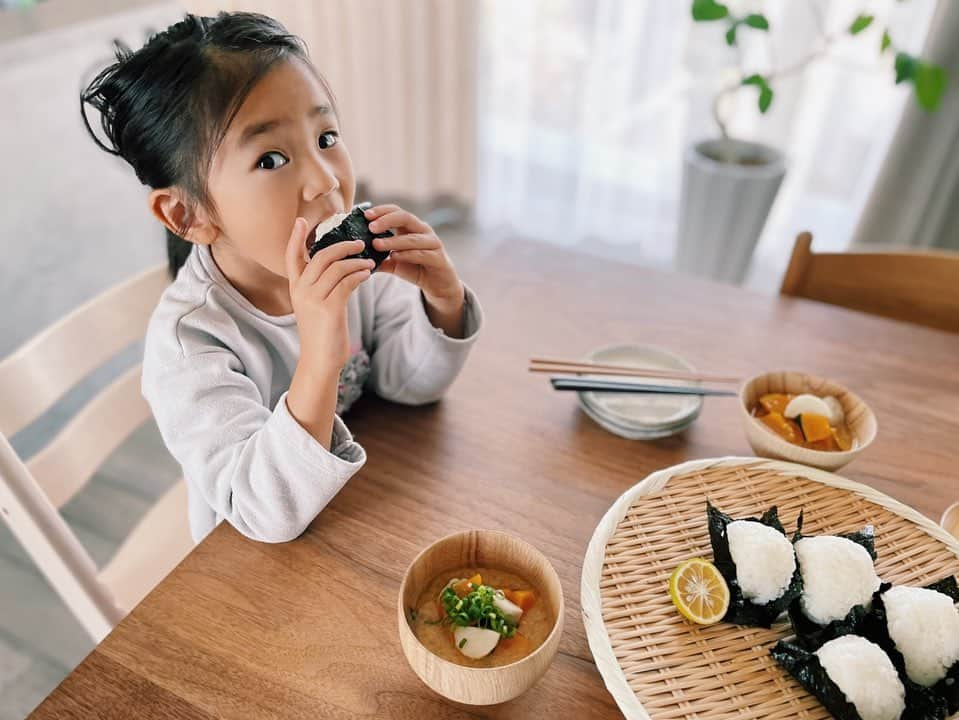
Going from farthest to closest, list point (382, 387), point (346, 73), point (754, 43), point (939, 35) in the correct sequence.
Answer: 1. point (346, 73)
2. point (754, 43)
3. point (939, 35)
4. point (382, 387)

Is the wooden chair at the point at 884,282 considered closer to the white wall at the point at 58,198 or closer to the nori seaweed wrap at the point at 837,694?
the nori seaweed wrap at the point at 837,694

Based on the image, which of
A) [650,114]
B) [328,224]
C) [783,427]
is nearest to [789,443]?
[783,427]

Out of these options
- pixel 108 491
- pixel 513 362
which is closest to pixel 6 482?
pixel 513 362

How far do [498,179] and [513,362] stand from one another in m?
2.22

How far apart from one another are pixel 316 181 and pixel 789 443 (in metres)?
0.70

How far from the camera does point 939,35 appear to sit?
221 centimetres

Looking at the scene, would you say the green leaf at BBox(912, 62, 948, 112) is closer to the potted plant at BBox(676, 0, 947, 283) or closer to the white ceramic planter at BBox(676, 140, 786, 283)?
the potted plant at BBox(676, 0, 947, 283)

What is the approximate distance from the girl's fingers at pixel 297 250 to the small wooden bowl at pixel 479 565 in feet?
1.19

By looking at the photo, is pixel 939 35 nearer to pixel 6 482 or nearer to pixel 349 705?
pixel 349 705

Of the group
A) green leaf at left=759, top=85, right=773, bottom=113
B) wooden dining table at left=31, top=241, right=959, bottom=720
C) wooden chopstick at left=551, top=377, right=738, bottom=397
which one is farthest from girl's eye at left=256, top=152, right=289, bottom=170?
green leaf at left=759, top=85, right=773, bottom=113

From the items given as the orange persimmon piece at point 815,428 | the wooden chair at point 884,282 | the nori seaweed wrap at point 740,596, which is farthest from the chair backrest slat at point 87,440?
the wooden chair at point 884,282

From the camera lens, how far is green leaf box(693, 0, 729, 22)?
2.06m

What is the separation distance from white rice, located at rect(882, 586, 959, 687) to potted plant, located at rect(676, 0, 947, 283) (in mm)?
1812

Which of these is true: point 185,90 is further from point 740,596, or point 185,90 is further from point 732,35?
point 732,35
